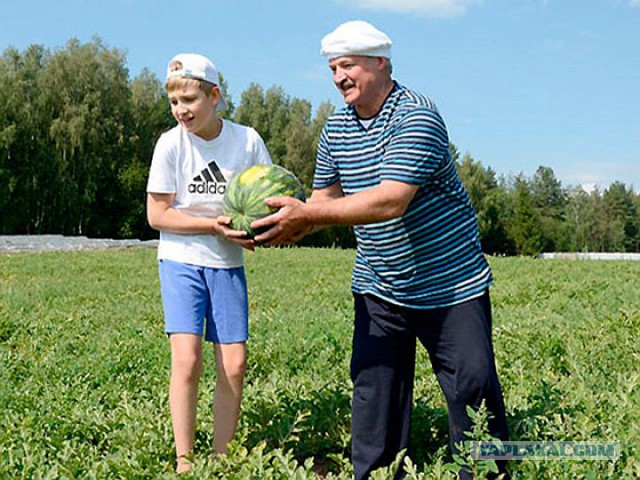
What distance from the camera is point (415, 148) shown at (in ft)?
10.2

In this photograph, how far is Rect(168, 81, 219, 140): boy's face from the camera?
3.56 metres

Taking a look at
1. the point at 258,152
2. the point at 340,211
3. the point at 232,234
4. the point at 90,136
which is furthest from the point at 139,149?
the point at 340,211

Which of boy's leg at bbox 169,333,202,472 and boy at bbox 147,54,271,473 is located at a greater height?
boy at bbox 147,54,271,473

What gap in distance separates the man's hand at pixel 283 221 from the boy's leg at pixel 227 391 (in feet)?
2.13

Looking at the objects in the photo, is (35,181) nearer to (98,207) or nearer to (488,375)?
(98,207)

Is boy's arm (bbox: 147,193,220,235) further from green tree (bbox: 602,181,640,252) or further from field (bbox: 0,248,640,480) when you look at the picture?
green tree (bbox: 602,181,640,252)

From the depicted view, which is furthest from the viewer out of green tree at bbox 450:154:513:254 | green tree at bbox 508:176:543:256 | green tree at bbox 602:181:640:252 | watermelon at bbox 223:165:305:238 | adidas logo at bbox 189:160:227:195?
green tree at bbox 602:181:640:252

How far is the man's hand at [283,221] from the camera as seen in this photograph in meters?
3.27

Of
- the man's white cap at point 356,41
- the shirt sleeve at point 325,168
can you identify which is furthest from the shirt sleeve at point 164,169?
the man's white cap at point 356,41

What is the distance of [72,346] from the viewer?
277 inches

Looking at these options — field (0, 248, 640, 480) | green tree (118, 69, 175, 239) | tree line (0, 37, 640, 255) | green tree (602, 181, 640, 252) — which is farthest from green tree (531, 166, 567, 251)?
field (0, 248, 640, 480)

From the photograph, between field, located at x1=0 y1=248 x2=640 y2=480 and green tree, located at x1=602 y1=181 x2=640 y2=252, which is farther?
green tree, located at x1=602 y1=181 x2=640 y2=252

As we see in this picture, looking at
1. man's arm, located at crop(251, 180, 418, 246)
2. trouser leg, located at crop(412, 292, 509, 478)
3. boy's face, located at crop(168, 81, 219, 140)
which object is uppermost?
boy's face, located at crop(168, 81, 219, 140)

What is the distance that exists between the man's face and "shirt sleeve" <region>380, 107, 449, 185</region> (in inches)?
7.9
